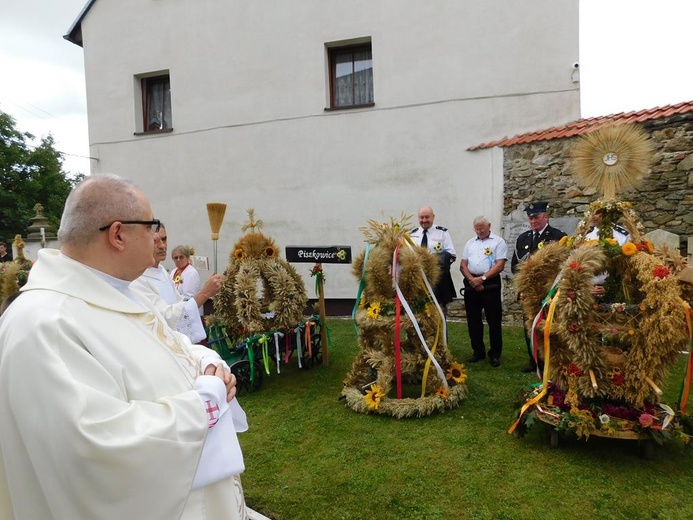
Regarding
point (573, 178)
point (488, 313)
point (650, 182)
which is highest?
point (573, 178)

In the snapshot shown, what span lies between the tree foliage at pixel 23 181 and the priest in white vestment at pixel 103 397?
27.5 m

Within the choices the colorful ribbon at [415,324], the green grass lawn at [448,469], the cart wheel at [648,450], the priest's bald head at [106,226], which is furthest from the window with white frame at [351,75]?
the priest's bald head at [106,226]

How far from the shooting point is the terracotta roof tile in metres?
6.95

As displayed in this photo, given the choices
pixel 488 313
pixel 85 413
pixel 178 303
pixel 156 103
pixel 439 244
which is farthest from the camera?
pixel 156 103

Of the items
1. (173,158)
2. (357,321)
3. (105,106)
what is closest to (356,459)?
(357,321)

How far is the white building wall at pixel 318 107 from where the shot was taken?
905 centimetres

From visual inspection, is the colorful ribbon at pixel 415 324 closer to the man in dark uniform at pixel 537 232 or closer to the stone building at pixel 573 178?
the man in dark uniform at pixel 537 232

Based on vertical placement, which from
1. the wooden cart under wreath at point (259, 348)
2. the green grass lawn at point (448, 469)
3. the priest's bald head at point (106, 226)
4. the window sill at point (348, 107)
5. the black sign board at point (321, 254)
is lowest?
the green grass lawn at point (448, 469)

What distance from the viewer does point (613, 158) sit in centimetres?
391

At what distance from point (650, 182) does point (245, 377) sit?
6807mm

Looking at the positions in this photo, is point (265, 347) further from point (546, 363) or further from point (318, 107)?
point (318, 107)

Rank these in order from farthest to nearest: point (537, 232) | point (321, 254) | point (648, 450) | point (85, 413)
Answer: point (537, 232)
point (321, 254)
point (648, 450)
point (85, 413)

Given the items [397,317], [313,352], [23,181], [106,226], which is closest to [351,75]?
[313,352]

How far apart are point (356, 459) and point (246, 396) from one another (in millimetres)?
2210
